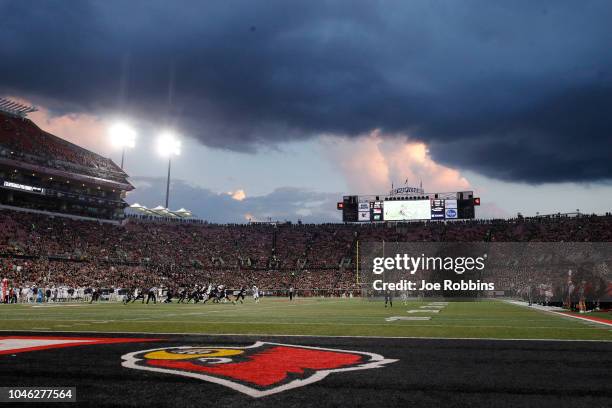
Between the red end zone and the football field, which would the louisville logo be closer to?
the football field

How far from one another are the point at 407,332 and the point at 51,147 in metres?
72.1

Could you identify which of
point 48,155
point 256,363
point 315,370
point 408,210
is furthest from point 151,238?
point 315,370

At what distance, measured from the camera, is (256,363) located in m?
7.57

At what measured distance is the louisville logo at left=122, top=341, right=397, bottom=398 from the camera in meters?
6.16

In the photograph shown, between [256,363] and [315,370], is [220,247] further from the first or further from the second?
[315,370]

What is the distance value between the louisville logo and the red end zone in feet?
7.40

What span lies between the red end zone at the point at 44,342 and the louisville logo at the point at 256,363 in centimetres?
226

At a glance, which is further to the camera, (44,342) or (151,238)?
(151,238)

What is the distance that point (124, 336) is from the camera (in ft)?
39.5

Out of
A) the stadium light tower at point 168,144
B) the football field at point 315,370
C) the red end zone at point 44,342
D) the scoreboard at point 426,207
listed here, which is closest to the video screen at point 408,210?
the scoreboard at point 426,207

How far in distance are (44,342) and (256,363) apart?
5.83 meters

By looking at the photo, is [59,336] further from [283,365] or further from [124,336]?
[283,365]

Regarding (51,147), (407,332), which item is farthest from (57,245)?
(407,332)

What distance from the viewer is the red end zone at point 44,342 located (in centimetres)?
945
